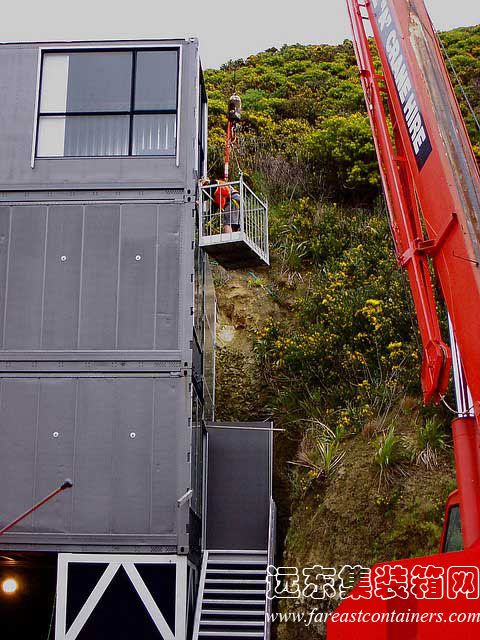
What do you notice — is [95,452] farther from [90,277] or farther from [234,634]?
[234,634]

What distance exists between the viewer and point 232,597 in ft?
51.5

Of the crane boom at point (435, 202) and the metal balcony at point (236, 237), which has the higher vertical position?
the metal balcony at point (236, 237)

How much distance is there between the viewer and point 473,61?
3125 centimetres

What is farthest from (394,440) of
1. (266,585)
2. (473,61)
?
(473,61)

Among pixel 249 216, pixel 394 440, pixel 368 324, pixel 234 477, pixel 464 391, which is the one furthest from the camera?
pixel 249 216

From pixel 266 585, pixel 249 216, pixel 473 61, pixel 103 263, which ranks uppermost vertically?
pixel 473 61

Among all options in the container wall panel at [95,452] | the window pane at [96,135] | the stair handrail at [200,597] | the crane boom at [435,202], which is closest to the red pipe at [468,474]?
the crane boom at [435,202]

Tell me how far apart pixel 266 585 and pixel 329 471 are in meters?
2.57

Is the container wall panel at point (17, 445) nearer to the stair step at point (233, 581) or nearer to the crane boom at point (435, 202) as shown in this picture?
the stair step at point (233, 581)

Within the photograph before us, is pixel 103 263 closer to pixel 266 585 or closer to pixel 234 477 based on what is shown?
pixel 234 477

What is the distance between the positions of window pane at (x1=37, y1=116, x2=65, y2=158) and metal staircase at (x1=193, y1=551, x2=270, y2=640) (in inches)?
333

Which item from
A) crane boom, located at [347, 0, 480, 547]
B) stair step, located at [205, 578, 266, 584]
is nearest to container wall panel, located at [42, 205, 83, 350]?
stair step, located at [205, 578, 266, 584]

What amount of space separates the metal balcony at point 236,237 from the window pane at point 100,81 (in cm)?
246

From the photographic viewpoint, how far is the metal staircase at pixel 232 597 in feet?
48.3
